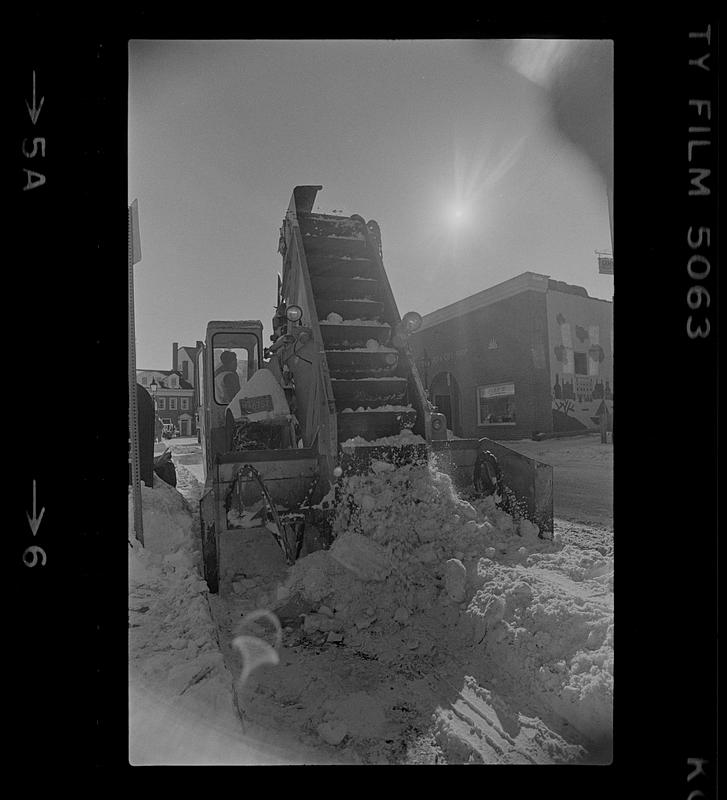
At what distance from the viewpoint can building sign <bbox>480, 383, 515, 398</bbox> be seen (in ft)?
33.4

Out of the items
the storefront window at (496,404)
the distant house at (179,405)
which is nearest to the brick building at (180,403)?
the distant house at (179,405)

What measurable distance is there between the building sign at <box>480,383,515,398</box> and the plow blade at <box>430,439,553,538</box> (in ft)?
24.2

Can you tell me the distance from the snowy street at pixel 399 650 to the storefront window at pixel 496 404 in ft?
24.6

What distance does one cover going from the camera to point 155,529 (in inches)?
137

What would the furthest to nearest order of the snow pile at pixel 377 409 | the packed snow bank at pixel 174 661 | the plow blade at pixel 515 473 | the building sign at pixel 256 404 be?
the building sign at pixel 256 404 → the snow pile at pixel 377 409 → the plow blade at pixel 515 473 → the packed snow bank at pixel 174 661

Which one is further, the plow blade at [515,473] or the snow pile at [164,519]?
the snow pile at [164,519]

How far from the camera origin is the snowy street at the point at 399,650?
64.1 inches

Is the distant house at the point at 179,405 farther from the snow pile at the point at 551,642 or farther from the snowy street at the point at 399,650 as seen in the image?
the snow pile at the point at 551,642

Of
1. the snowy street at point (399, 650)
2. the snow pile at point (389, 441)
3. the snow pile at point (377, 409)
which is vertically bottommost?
the snowy street at point (399, 650)
